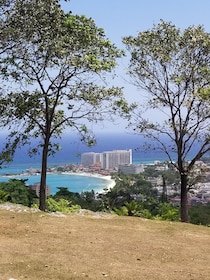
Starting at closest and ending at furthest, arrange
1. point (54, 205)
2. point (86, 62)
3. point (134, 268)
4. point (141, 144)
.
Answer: point (134, 268) → point (86, 62) → point (54, 205) → point (141, 144)

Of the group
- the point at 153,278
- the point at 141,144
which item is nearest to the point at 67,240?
the point at 153,278

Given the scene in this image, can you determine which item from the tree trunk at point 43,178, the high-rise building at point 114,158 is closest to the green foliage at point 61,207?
the tree trunk at point 43,178

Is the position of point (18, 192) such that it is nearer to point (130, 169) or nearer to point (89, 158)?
point (89, 158)

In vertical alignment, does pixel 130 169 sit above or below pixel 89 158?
below

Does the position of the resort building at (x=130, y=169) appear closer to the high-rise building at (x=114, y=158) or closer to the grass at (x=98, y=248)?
the high-rise building at (x=114, y=158)

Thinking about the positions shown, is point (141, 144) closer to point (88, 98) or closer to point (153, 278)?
point (88, 98)

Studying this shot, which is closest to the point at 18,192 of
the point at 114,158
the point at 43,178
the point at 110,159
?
the point at 43,178
